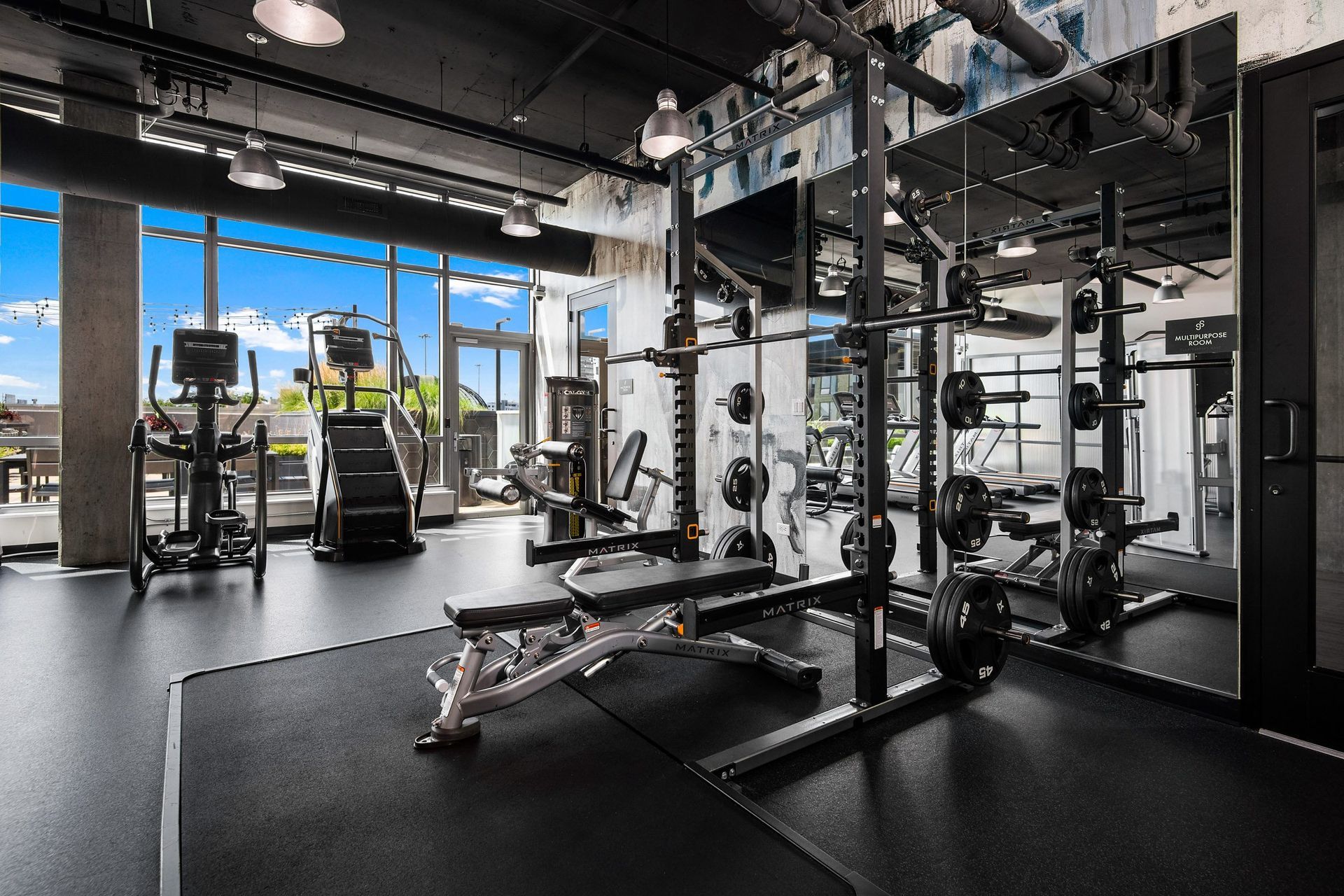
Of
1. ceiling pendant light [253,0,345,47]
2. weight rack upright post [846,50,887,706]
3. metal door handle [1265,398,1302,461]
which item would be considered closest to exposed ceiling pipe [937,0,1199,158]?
weight rack upright post [846,50,887,706]

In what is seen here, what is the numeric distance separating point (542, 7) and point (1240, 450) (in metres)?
4.69

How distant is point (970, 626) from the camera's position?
2715mm

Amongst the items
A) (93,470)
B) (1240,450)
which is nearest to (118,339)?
(93,470)

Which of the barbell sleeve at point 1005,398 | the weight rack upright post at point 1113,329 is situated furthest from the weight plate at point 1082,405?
the barbell sleeve at point 1005,398

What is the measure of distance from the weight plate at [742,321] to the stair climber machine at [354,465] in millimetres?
3467

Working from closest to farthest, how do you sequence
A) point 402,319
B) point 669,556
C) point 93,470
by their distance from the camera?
point 669,556 < point 93,470 < point 402,319

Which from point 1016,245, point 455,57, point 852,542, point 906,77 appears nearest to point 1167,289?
point 1016,245

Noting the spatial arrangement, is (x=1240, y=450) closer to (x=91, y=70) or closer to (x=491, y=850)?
(x=491, y=850)

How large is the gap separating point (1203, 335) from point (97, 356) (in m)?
7.42

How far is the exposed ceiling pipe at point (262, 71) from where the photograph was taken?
12.4ft

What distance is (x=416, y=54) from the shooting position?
5.03m

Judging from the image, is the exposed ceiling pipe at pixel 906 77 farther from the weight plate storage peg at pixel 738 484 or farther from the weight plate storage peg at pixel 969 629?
the weight plate storage peg at pixel 738 484

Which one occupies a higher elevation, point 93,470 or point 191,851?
point 93,470

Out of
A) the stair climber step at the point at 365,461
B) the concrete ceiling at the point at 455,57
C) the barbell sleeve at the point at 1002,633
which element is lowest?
the barbell sleeve at the point at 1002,633
